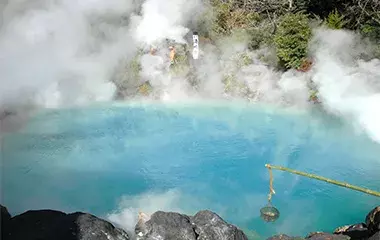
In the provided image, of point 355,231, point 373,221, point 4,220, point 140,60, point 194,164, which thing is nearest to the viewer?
point 4,220

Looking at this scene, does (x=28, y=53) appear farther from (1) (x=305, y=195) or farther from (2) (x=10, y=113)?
(1) (x=305, y=195)

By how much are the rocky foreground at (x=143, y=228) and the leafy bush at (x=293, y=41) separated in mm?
8057

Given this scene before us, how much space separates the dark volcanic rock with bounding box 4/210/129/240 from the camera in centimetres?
579

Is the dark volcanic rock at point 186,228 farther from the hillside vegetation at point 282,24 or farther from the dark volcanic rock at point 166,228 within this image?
the hillside vegetation at point 282,24

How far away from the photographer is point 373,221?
666cm

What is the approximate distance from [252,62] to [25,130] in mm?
7861

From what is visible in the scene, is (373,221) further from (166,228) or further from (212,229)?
(166,228)

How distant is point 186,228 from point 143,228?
25.0 inches

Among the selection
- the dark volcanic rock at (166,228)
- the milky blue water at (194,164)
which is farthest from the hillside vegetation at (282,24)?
the dark volcanic rock at (166,228)

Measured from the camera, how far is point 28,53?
13.4m

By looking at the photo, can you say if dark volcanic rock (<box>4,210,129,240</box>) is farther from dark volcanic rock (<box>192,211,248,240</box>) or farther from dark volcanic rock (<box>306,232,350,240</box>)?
dark volcanic rock (<box>306,232,350,240</box>)

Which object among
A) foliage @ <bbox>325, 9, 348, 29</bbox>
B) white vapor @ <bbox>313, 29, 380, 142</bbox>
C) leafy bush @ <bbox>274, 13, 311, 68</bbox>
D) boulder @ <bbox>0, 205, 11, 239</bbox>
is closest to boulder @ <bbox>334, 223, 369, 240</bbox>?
white vapor @ <bbox>313, 29, 380, 142</bbox>

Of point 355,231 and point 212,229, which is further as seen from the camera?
point 355,231

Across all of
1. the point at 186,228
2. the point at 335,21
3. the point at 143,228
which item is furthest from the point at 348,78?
the point at 143,228
